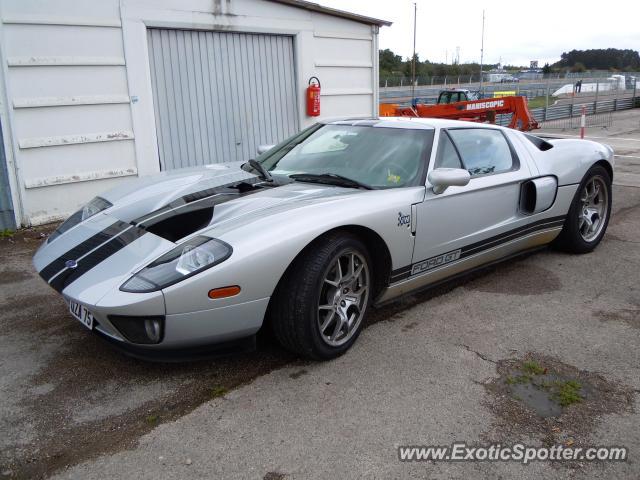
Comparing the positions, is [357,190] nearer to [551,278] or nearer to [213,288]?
[213,288]

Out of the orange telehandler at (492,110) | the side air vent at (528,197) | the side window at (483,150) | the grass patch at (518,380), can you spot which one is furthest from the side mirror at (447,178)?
the orange telehandler at (492,110)

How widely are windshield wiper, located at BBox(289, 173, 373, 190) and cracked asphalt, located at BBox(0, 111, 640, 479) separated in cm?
90

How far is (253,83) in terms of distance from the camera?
789cm

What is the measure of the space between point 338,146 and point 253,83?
A: 438 centimetres

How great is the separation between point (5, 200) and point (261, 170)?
139 inches

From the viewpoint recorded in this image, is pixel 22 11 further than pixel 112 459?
Yes

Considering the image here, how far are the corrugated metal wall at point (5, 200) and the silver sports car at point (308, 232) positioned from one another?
2.77 m

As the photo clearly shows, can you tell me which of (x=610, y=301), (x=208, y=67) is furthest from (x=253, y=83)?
(x=610, y=301)

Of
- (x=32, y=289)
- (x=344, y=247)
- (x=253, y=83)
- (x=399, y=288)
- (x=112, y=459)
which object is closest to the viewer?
(x=112, y=459)

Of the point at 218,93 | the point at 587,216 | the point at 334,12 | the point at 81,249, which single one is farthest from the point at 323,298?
the point at 334,12

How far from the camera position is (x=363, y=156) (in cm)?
376

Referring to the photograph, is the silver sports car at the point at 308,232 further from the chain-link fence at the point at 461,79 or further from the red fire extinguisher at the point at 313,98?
the chain-link fence at the point at 461,79

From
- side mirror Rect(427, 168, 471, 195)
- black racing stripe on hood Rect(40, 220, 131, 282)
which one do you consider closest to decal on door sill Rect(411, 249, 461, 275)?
side mirror Rect(427, 168, 471, 195)

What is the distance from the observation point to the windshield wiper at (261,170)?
12.6 feet
